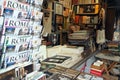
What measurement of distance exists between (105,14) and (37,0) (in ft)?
Answer: 10.3

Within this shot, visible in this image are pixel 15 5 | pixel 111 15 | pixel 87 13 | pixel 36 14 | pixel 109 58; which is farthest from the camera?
pixel 87 13

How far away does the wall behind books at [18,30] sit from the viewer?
945 mm

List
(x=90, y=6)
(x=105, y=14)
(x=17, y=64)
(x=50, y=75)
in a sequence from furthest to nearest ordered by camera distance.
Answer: (x=90, y=6)
(x=105, y=14)
(x=50, y=75)
(x=17, y=64)

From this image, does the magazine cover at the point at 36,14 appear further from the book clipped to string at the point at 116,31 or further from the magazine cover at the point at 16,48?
the book clipped to string at the point at 116,31

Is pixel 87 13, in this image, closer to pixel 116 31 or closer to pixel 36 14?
pixel 116 31

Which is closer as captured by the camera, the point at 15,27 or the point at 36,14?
the point at 15,27

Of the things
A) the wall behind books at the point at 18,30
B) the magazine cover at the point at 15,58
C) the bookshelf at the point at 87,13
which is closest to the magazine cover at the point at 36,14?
the wall behind books at the point at 18,30

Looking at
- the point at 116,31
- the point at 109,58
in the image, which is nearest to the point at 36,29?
the point at 109,58

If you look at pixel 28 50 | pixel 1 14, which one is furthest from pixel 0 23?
pixel 28 50

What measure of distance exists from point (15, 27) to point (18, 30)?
3 centimetres

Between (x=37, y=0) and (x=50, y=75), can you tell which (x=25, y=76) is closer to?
(x=50, y=75)

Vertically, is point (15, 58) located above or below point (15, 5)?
below

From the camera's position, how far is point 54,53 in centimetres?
200

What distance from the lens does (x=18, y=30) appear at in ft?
3.40
